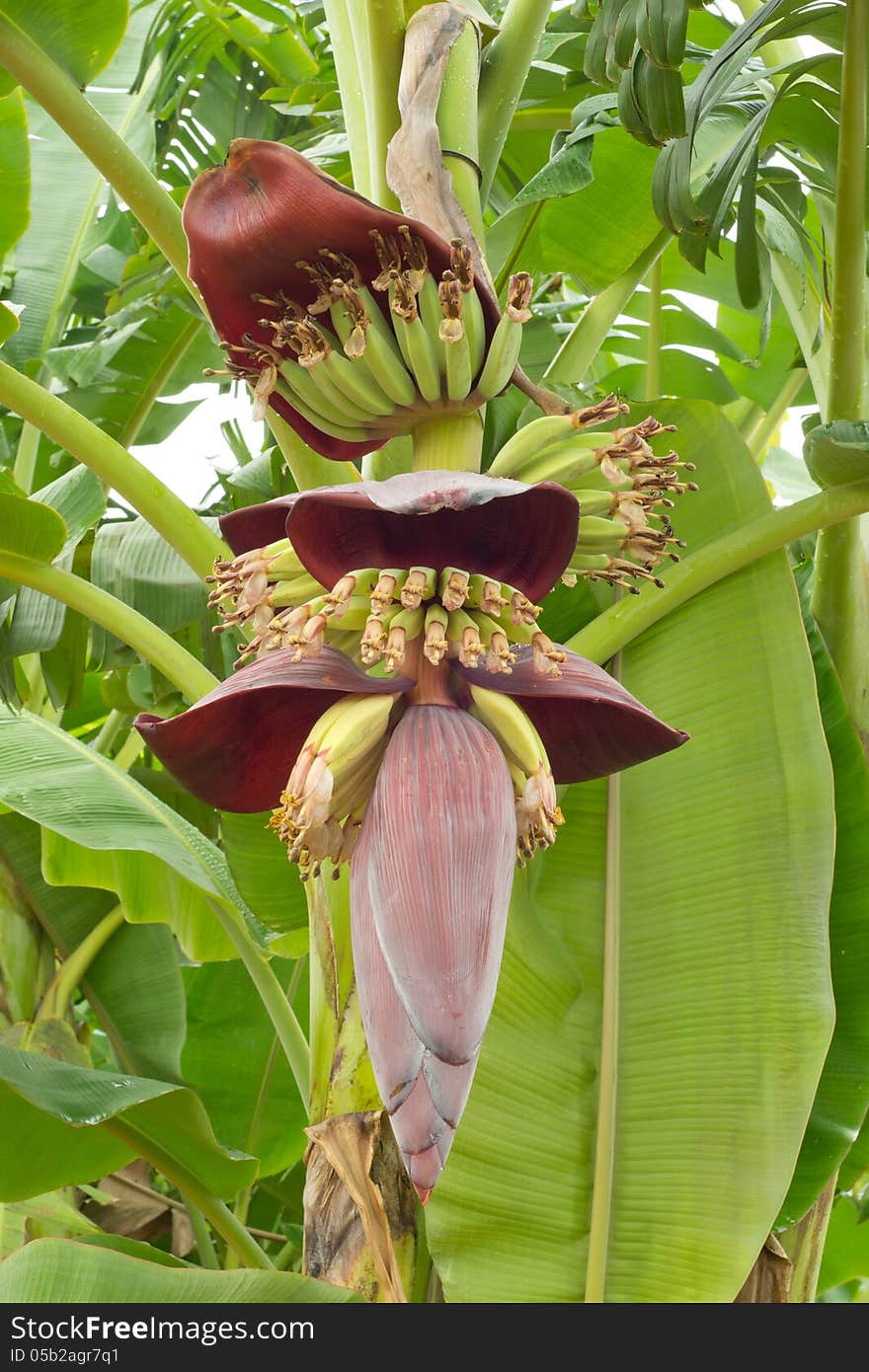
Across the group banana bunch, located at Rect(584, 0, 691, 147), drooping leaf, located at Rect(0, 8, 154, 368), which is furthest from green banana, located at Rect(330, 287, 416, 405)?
drooping leaf, located at Rect(0, 8, 154, 368)

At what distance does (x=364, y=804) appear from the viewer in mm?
467

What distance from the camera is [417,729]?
16.7 inches

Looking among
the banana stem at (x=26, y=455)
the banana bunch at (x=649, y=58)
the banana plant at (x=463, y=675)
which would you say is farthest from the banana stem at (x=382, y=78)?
the banana stem at (x=26, y=455)

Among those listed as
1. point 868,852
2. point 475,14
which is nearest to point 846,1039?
point 868,852

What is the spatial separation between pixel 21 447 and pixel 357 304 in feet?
3.70

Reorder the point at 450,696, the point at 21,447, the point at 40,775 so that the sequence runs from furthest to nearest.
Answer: the point at 21,447 < the point at 40,775 < the point at 450,696

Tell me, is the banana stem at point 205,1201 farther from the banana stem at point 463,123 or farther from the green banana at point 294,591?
the banana stem at point 463,123

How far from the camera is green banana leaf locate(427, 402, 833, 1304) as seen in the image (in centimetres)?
74

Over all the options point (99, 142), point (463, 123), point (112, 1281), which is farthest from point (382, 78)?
point (112, 1281)

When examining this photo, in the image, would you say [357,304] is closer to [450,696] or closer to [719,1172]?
[450,696]

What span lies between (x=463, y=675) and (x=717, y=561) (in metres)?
0.38

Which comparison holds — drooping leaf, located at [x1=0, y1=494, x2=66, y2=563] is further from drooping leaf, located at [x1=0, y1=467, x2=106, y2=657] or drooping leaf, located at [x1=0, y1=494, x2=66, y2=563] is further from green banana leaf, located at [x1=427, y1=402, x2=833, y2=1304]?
green banana leaf, located at [x1=427, y1=402, x2=833, y2=1304]

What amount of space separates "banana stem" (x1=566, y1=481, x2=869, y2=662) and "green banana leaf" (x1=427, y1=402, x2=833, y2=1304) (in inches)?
0.9

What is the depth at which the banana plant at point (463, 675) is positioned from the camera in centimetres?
45
